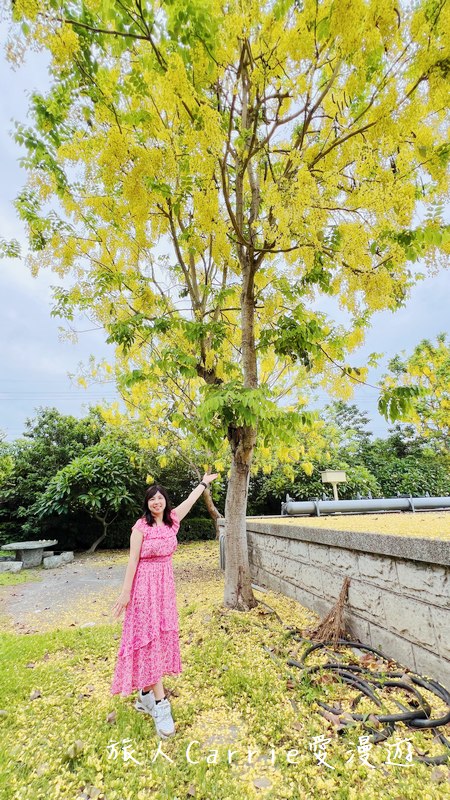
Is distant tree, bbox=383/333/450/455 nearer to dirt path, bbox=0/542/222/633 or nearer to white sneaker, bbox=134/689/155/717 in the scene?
dirt path, bbox=0/542/222/633

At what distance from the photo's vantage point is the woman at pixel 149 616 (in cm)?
222

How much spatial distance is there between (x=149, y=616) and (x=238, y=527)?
5.95ft

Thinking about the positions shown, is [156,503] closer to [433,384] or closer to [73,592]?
[73,592]

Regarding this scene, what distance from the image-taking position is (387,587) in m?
2.47

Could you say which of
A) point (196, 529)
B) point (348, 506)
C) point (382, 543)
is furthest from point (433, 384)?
point (382, 543)

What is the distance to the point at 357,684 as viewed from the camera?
2.27 meters

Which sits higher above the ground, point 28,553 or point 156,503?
point 156,503

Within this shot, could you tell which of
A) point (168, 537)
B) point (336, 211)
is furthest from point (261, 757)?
point (336, 211)

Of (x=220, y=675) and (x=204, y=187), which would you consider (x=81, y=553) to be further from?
(x=204, y=187)

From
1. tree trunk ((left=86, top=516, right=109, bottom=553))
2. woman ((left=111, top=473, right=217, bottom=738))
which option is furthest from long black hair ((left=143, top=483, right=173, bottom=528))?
tree trunk ((left=86, top=516, right=109, bottom=553))

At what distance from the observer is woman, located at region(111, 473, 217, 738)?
2219 millimetres

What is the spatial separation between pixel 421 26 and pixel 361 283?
1.75 metres

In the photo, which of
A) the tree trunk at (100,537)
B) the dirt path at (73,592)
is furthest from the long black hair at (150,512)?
the tree trunk at (100,537)

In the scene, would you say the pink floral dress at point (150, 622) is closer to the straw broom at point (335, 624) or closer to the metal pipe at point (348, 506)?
the straw broom at point (335, 624)
